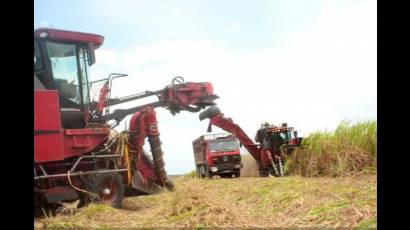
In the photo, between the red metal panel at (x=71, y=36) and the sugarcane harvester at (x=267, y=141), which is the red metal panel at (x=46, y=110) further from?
the sugarcane harvester at (x=267, y=141)

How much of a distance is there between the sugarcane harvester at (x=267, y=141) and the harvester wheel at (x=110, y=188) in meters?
7.65

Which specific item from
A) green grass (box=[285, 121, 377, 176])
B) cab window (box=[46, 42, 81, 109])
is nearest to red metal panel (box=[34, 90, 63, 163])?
cab window (box=[46, 42, 81, 109])

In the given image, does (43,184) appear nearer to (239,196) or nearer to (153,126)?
(153,126)

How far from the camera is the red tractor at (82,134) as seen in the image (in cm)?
865

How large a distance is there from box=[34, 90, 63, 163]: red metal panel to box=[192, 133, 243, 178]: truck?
48.1 feet

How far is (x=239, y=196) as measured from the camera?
9.81 meters

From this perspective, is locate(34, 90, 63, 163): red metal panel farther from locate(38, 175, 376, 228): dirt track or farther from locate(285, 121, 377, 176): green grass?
locate(285, 121, 377, 176): green grass

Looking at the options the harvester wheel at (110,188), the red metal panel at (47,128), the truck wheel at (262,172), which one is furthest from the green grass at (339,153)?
the red metal panel at (47,128)

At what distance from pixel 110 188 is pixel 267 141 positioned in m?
10.3

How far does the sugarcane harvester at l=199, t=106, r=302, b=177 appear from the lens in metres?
18.1

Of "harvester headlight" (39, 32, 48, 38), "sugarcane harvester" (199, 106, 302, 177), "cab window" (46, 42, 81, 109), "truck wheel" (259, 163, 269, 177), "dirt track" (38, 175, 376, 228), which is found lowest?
"truck wheel" (259, 163, 269, 177)

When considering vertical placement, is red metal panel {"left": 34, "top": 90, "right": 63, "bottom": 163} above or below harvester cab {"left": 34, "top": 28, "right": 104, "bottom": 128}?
below
